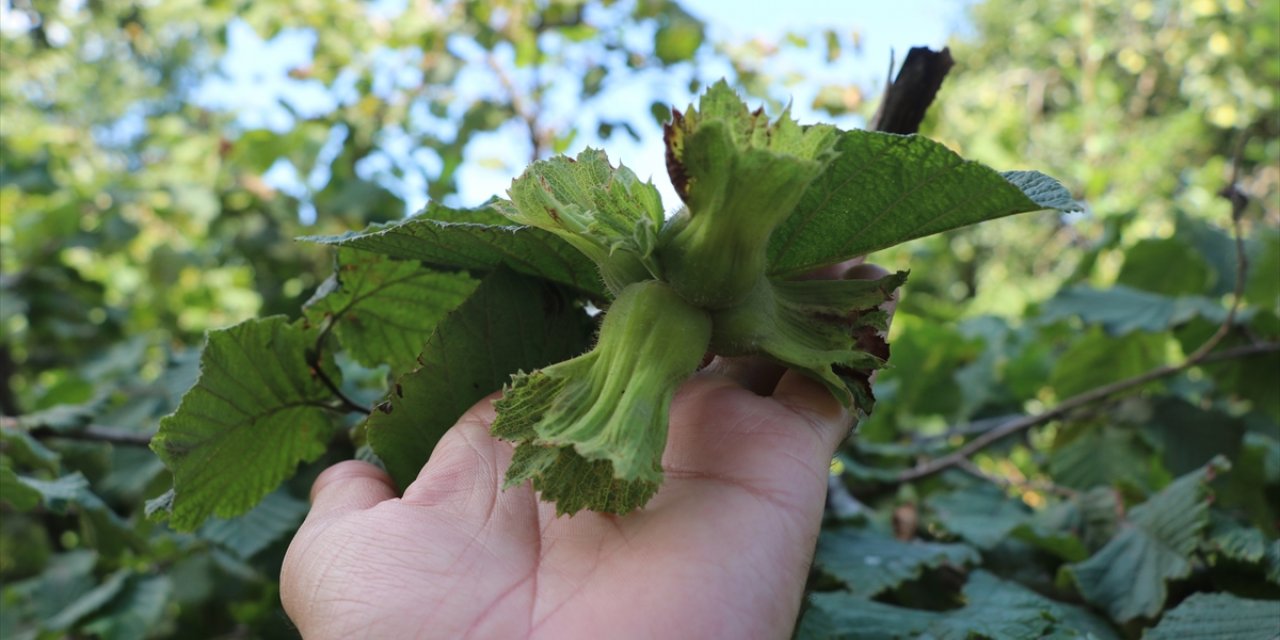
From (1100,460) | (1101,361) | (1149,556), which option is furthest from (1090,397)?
(1149,556)

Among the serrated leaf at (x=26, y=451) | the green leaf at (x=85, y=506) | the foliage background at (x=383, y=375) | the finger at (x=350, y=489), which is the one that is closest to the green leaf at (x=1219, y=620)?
the foliage background at (x=383, y=375)

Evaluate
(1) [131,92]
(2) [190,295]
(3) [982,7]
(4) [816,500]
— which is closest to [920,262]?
(2) [190,295]

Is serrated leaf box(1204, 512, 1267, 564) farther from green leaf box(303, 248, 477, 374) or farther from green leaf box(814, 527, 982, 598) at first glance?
green leaf box(303, 248, 477, 374)

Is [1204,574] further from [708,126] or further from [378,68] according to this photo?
[378,68]

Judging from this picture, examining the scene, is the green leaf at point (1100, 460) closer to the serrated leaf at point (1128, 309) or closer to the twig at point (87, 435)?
the serrated leaf at point (1128, 309)

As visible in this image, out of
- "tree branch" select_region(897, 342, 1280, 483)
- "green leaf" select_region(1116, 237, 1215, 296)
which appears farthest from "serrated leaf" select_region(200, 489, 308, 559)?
"green leaf" select_region(1116, 237, 1215, 296)

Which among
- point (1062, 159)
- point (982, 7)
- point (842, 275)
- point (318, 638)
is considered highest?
point (982, 7)
